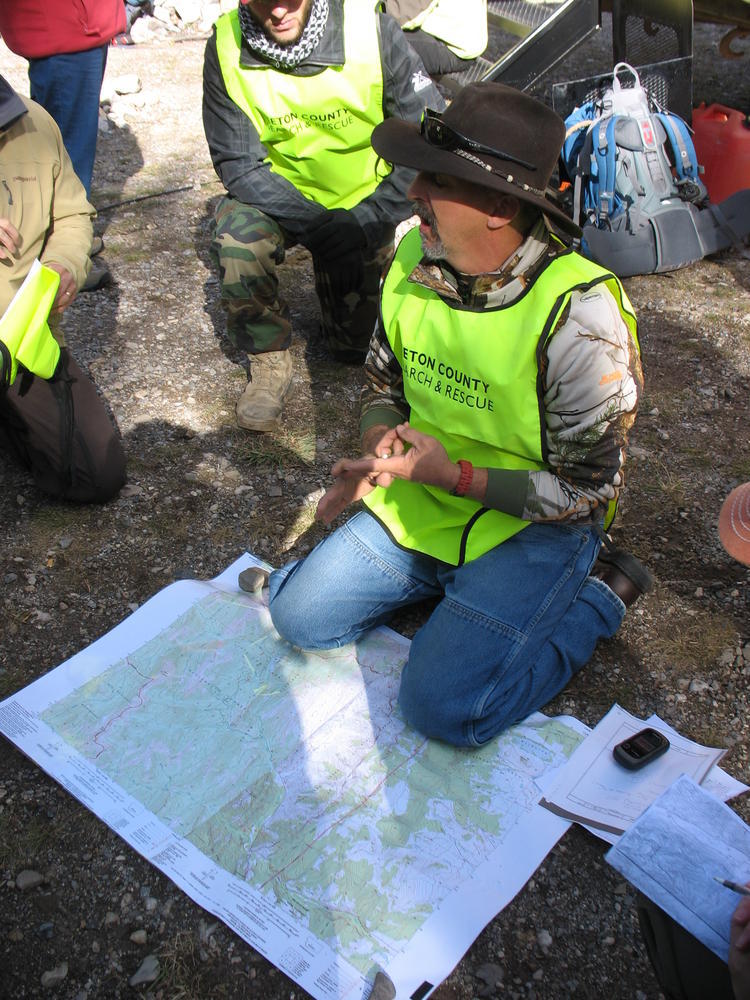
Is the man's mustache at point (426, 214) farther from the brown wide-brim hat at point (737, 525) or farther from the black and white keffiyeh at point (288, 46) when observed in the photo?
the black and white keffiyeh at point (288, 46)

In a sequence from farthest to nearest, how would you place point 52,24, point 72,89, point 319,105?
point 72,89 → point 52,24 → point 319,105

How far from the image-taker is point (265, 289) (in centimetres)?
348

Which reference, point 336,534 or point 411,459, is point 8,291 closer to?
point 336,534

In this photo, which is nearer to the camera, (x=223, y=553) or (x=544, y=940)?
(x=544, y=940)

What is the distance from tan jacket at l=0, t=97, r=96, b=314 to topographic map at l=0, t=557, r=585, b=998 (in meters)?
1.29

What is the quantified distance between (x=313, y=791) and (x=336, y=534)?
29.2 inches

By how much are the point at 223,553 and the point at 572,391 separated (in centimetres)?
145

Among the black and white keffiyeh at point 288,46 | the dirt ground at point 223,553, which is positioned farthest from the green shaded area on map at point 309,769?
the black and white keffiyeh at point 288,46

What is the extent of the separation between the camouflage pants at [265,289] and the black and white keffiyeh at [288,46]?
1.89 ft

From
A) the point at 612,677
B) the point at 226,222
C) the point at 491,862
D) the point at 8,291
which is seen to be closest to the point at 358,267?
the point at 226,222

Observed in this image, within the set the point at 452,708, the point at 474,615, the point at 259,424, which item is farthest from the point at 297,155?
the point at 452,708

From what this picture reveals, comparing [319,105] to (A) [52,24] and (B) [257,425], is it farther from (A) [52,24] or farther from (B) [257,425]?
(A) [52,24]

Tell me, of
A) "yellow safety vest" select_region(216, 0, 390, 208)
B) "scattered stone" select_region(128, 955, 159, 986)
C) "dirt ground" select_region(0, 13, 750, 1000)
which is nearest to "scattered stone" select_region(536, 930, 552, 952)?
"dirt ground" select_region(0, 13, 750, 1000)

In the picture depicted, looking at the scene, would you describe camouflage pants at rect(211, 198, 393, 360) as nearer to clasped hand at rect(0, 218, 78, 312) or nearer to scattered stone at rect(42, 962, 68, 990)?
clasped hand at rect(0, 218, 78, 312)
